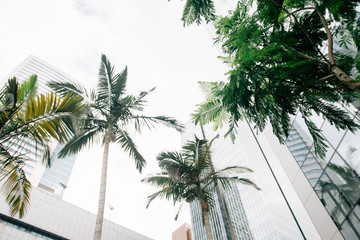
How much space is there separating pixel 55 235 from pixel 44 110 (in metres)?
15.0

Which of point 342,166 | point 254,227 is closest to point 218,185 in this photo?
point 342,166

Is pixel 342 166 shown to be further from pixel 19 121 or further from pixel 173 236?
pixel 173 236

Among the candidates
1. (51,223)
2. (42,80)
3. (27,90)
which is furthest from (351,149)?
(42,80)

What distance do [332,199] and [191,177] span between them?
19.3 feet

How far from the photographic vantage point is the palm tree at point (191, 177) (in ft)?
28.9

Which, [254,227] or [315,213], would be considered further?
Answer: [254,227]

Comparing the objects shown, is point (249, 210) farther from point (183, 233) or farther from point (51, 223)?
point (51, 223)

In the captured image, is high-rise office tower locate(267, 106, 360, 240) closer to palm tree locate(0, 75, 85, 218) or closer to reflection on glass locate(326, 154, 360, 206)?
reflection on glass locate(326, 154, 360, 206)

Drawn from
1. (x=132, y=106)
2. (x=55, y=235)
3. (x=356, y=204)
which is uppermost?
(x=132, y=106)

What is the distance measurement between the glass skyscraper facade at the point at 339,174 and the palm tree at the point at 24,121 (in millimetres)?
7728

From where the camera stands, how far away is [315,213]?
10.1 metres

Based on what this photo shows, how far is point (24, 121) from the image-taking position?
378 centimetres

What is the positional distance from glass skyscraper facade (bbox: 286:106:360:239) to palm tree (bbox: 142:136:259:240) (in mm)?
3060

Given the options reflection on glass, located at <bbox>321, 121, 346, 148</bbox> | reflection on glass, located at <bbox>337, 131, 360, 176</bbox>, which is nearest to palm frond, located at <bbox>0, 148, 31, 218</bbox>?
reflection on glass, located at <bbox>337, 131, 360, 176</bbox>
